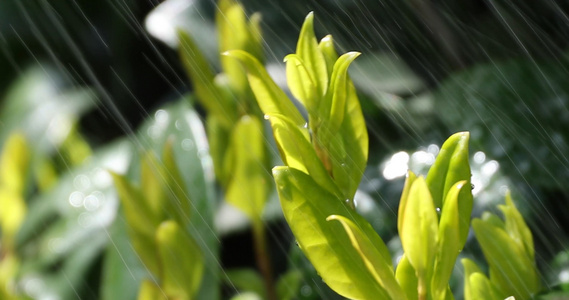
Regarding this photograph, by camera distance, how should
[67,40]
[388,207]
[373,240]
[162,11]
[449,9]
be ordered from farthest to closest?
[67,40], [162,11], [449,9], [388,207], [373,240]

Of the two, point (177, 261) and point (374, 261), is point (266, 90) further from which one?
point (177, 261)

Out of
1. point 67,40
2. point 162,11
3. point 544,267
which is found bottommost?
point 544,267

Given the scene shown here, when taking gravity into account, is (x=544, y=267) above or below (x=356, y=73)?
below

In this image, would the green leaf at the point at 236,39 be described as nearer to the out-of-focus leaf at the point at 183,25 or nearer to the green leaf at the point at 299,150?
the green leaf at the point at 299,150

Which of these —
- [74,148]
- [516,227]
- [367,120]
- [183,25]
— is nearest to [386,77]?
[367,120]

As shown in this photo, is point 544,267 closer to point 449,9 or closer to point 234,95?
point 234,95

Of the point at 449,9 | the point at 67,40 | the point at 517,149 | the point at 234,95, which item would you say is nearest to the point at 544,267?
the point at 517,149
